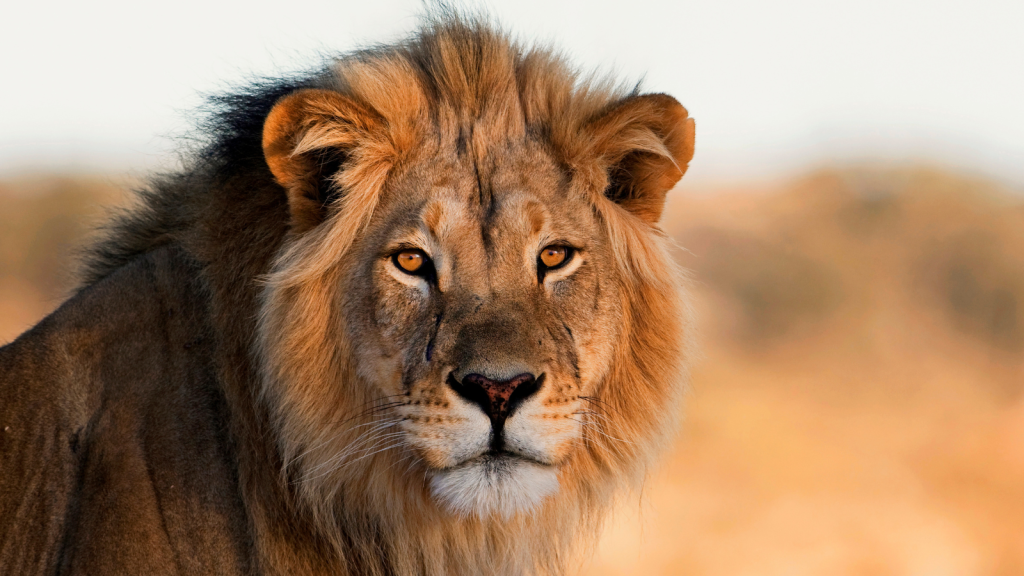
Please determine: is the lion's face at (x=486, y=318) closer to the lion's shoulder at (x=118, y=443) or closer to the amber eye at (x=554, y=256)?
the amber eye at (x=554, y=256)

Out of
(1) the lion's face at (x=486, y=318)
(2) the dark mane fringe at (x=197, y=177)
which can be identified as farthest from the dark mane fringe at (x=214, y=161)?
(1) the lion's face at (x=486, y=318)

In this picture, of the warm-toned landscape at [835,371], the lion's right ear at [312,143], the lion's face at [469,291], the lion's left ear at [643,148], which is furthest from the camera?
the warm-toned landscape at [835,371]

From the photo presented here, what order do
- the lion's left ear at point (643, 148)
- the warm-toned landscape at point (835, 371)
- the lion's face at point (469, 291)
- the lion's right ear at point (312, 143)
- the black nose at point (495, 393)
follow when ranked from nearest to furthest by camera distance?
1. the black nose at point (495, 393)
2. the lion's face at point (469, 291)
3. the lion's right ear at point (312, 143)
4. the lion's left ear at point (643, 148)
5. the warm-toned landscape at point (835, 371)

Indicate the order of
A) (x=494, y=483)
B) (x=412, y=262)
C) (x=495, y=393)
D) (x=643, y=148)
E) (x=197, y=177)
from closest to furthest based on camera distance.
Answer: (x=495, y=393)
(x=494, y=483)
(x=412, y=262)
(x=643, y=148)
(x=197, y=177)

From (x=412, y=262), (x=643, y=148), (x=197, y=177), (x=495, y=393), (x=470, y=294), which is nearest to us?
(x=495, y=393)

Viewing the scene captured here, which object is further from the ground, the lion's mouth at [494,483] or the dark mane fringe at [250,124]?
the dark mane fringe at [250,124]

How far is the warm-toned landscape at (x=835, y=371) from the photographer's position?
970cm

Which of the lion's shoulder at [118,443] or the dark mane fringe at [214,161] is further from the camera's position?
the dark mane fringe at [214,161]

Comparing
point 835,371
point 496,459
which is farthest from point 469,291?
point 835,371

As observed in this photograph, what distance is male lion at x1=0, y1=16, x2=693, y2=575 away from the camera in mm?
2867

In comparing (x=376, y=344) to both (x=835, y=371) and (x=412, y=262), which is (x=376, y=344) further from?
(x=835, y=371)

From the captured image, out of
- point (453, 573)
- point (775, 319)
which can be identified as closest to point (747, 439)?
point (775, 319)

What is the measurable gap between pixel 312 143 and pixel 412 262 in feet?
1.77

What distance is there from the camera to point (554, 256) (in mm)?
3123
